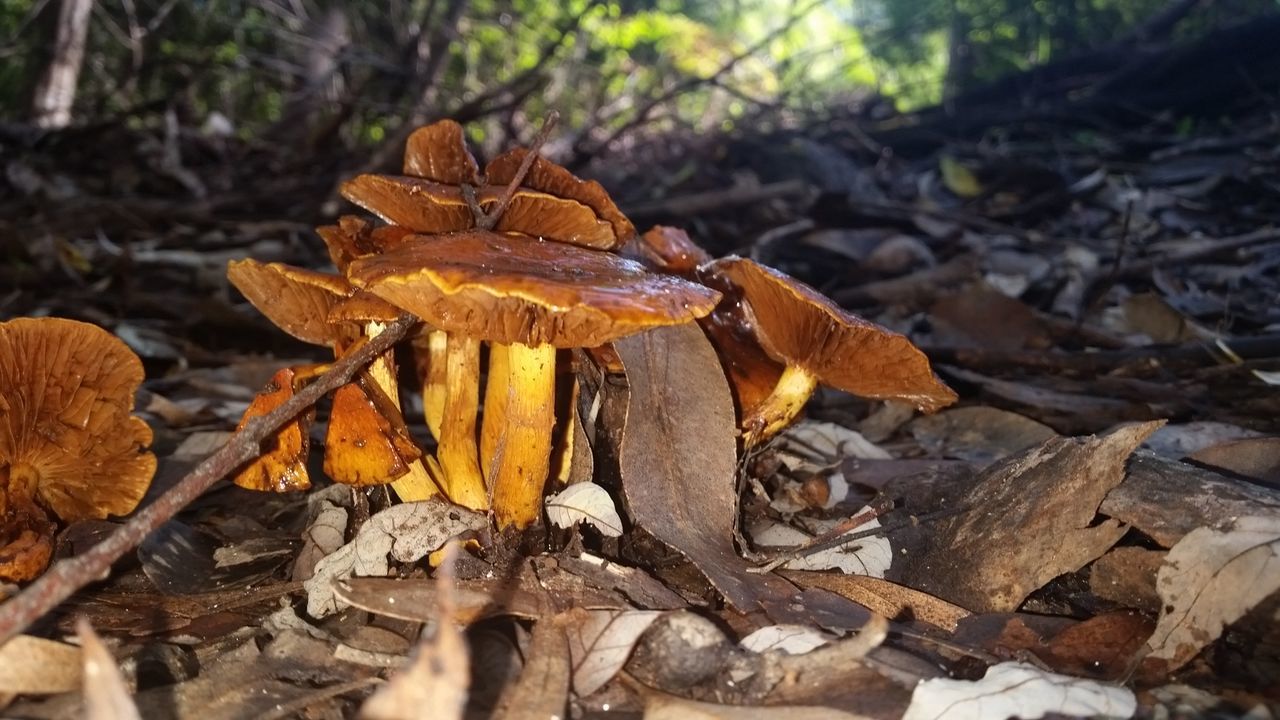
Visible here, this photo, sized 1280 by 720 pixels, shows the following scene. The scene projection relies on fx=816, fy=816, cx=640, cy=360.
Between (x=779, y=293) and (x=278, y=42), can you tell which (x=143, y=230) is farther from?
(x=278, y=42)

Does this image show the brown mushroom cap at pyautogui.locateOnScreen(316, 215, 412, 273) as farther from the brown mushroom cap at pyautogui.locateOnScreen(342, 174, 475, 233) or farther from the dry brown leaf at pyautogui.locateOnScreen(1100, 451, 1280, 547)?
the dry brown leaf at pyautogui.locateOnScreen(1100, 451, 1280, 547)

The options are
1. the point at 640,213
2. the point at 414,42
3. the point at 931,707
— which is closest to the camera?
the point at 931,707

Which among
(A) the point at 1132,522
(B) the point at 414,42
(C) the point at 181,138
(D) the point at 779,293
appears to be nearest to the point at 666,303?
(D) the point at 779,293

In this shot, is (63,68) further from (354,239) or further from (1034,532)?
(1034,532)

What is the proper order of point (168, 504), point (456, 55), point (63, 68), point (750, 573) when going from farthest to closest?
1. point (456, 55)
2. point (63, 68)
3. point (750, 573)
4. point (168, 504)

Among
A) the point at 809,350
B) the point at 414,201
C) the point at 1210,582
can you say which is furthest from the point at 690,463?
the point at 1210,582

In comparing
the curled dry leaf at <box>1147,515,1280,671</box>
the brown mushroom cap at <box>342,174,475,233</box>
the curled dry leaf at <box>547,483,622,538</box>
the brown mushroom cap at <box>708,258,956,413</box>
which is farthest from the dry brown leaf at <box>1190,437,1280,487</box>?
the brown mushroom cap at <box>342,174,475,233</box>

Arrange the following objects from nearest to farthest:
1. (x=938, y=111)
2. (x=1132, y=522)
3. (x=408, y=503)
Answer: (x=1132, y=522), (x=408, y=503), (x=938, y=111)
